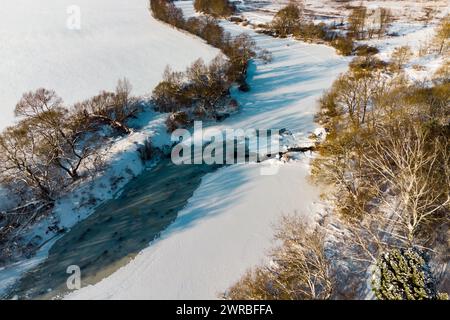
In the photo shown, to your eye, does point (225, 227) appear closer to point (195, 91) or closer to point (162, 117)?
point (162, 117)

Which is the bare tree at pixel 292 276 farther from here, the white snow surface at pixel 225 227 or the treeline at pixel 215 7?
the treeline at pixel 215 7

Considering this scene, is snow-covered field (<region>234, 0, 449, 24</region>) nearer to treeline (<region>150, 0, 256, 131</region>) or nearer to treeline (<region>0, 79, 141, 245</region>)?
treeline (<region>150, 0, 256, 131</region>)

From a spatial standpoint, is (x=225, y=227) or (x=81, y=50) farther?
(x=81, y=50)

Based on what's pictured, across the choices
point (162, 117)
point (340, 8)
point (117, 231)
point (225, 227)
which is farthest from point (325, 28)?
point (117, 231)

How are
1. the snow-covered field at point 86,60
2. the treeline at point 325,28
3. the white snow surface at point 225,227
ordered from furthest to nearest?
the treeline at point 325,28
the snow-covered field at point 86,60
the white snow surface at point 225,227

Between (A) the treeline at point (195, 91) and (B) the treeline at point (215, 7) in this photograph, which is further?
(B) the treeline at point (215, 7)

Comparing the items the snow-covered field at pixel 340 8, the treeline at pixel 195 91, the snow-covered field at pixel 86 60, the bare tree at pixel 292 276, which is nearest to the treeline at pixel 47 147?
the snow-covered field at pixel 86 60
